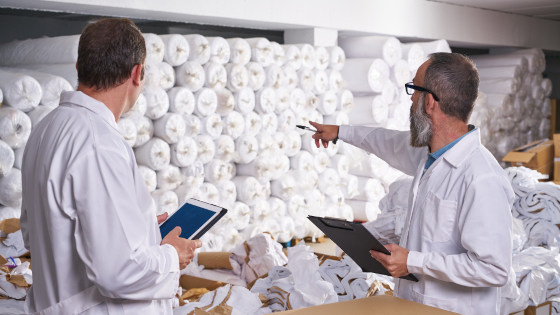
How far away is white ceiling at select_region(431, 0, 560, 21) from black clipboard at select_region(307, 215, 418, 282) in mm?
6871

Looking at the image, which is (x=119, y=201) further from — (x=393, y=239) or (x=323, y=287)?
(x=393, y=239)

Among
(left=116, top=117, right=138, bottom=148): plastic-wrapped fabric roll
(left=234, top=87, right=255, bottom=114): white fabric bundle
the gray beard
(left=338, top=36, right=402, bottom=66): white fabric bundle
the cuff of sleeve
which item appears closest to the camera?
the cuff of sleeve

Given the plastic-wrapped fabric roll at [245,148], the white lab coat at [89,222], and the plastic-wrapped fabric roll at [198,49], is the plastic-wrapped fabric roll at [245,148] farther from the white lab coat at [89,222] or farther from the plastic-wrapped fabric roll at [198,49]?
the white lab coat at [89,222]

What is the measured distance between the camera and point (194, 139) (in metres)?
5.57

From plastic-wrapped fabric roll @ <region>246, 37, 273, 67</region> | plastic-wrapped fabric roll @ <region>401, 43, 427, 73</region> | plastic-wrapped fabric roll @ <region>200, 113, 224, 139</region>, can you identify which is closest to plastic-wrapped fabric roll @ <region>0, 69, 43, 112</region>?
plastic-wrapped fabric roll @ <region>200, 113, 224, 139</region>

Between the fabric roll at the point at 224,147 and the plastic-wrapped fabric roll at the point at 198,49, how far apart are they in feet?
2.28

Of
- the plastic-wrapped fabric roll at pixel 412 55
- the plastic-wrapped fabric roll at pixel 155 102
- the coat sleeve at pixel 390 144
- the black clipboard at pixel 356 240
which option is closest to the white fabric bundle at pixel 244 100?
the plastic-wrapped fabric roll at pixel 155 102

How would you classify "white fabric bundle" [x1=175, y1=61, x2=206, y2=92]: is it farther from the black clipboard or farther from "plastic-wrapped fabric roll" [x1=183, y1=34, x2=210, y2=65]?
the black clipboard

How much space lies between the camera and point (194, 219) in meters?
2.08

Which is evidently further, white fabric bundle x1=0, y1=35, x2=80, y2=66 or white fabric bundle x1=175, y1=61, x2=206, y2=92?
white fabric bundle x1=175, y1=61, x2=206, y2=92

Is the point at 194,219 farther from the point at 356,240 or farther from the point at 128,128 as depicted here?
the point at 128,128

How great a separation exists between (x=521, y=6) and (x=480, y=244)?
26.4ft

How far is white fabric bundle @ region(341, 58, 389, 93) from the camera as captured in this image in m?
7.14

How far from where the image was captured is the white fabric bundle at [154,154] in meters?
5.14
